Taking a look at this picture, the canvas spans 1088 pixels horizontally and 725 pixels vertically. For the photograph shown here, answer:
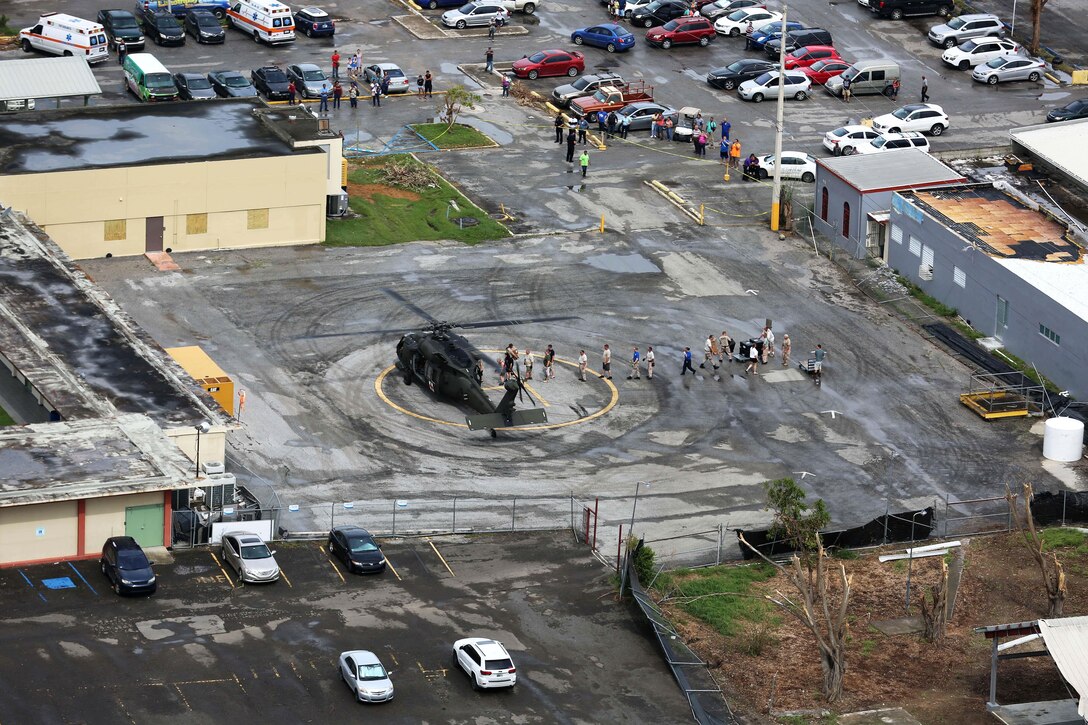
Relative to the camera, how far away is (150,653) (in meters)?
57.7

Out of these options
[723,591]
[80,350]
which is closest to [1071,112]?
[723,591]

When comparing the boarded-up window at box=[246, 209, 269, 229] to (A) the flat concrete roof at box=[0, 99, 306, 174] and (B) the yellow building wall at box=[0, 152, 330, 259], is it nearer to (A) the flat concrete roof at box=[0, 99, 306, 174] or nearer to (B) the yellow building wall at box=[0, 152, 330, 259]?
(B) the yellow building wall at box=[0, 152, 330, 259]

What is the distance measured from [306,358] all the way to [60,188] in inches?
673

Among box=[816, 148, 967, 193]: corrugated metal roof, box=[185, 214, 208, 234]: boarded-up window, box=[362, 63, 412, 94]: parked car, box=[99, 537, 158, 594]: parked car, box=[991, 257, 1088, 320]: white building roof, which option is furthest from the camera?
box=[362, 63, 412, 94]: parked car

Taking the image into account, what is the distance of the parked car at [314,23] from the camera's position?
418 ft

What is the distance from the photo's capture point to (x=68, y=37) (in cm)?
11975

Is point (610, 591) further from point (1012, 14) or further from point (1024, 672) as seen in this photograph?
point (1012, 14)

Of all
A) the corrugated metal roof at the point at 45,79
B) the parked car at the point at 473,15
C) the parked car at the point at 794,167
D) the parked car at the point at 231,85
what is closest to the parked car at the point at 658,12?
the parked car at the point at 473,15

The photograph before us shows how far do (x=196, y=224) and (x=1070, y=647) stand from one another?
171 feet

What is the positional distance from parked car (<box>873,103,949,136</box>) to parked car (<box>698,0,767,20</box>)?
70.4 feet

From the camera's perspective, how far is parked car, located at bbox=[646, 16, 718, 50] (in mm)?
128500

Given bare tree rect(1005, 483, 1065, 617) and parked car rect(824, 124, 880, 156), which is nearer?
bare tree rect(1005, 483, 1065, 617)

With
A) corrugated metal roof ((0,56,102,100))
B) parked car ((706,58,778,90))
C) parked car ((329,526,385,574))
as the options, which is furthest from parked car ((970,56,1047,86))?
parked car ((329,526,385,574))

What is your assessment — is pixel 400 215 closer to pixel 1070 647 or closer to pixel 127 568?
pixel 127 568
